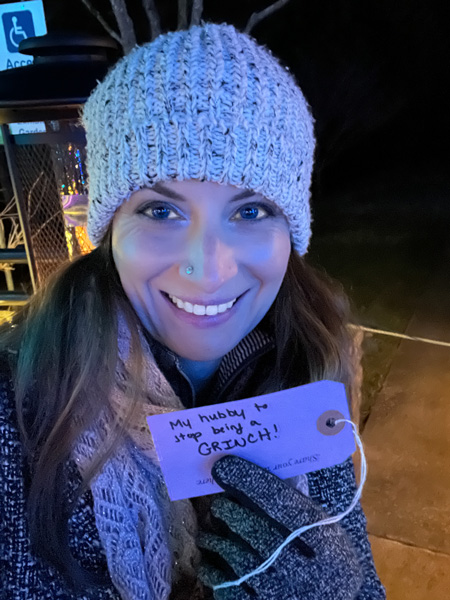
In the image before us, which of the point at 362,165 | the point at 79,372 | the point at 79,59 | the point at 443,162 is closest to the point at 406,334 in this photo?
the point at 79,59

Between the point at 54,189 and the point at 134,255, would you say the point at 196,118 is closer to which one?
the point at 134,255

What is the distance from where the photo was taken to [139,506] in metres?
0.86

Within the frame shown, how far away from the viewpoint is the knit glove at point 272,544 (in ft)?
2.34

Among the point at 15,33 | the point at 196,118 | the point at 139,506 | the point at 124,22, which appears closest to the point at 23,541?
the point at 139,506

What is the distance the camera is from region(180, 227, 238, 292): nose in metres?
0.81

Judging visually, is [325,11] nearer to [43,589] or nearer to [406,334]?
[406,334]

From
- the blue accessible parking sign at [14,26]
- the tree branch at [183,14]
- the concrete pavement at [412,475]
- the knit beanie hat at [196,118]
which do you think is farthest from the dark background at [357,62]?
the knit beanie hat at [196,118]

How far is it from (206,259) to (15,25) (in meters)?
2.96

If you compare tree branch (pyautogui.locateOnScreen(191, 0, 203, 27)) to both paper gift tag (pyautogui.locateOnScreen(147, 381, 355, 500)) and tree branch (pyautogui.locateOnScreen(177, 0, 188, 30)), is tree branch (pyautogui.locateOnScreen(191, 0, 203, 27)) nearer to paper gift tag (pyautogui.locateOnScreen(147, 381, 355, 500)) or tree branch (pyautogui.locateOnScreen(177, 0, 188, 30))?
tree branch (pyautogui.locateOnScreen(177, 0, 188, 30))

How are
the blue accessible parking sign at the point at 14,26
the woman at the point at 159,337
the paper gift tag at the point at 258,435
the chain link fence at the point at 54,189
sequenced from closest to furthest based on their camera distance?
the paper gift tag at the point at 258,435, the woman at the point at 159,337, the chain link fence at the point at 54,189, the blue accessible parking sign at the point at 14,26

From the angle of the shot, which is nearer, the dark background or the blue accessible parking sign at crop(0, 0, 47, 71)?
the blue accessible parking sign at crop(0, 0, 47, 71)

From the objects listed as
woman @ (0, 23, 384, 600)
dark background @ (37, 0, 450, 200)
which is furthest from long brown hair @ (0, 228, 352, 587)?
dark background @ (37, 0, 450, 200)

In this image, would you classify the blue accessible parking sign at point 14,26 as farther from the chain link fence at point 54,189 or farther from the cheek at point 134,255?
the cheek at point 134,255

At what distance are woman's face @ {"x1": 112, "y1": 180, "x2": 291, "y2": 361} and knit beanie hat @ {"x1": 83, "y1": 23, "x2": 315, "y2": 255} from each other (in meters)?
0.03
